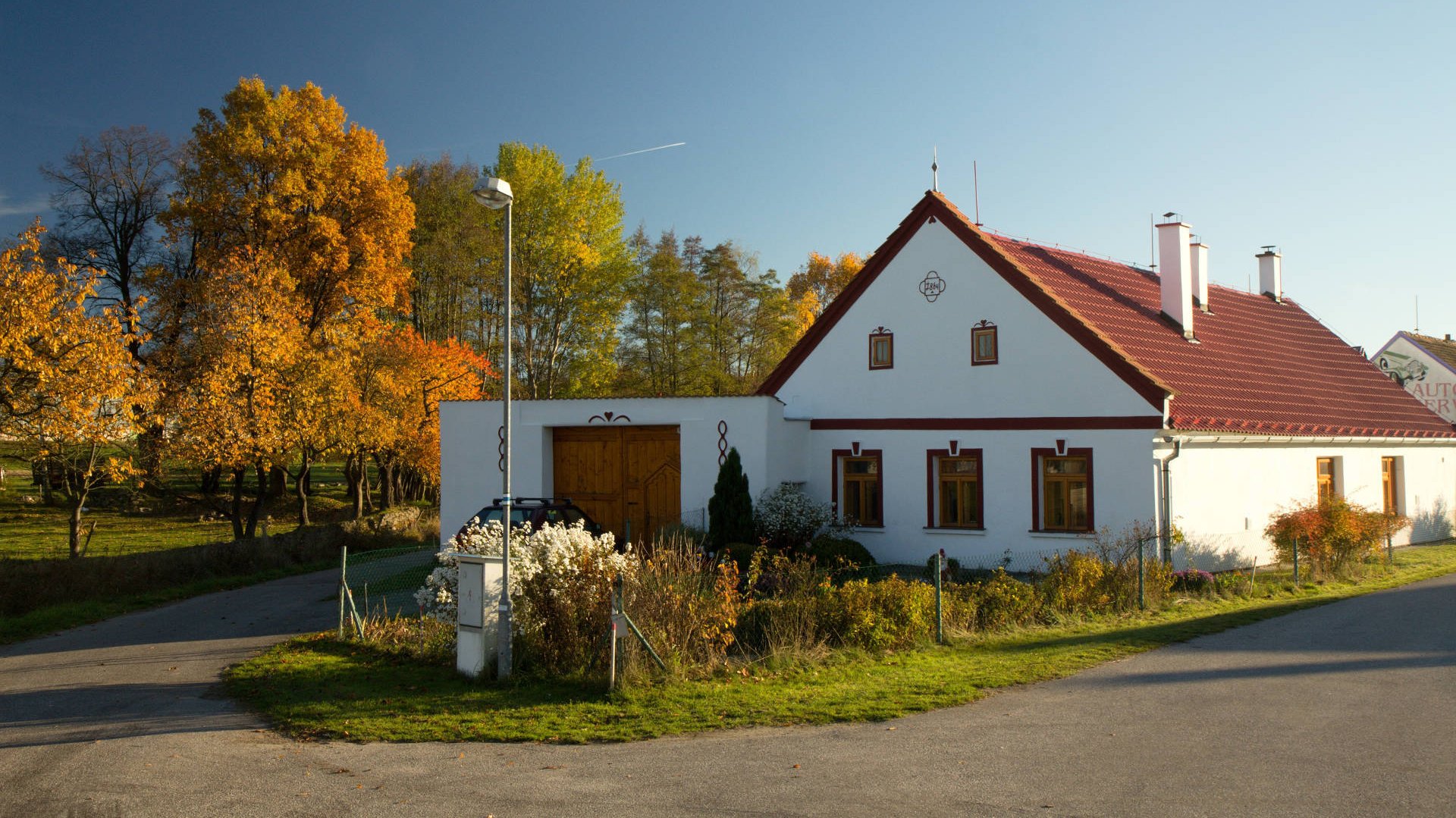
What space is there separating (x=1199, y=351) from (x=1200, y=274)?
370cm

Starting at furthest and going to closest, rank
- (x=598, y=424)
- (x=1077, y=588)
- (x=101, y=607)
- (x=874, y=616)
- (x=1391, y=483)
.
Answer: (x=1391, y=483) → (x=598, y=424) → (x=101, y=607) → (x=1077, y=588) → (x=874, y=616)

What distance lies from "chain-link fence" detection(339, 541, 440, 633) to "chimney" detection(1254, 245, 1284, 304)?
2531cm

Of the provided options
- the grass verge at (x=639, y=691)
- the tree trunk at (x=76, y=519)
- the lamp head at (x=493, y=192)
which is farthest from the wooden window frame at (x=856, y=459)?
the tree trunk at (x=76, y=519)

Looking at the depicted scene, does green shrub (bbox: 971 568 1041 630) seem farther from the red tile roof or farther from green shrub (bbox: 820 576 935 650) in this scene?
the red tile roof

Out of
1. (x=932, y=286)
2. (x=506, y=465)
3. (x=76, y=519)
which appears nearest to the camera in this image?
(x=506, y=465)

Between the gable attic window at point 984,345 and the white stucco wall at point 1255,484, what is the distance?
3688 millimetres

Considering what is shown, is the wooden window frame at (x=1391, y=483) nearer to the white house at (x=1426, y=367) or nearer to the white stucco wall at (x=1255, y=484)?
the white stucco wall at (x=1255, y=484)

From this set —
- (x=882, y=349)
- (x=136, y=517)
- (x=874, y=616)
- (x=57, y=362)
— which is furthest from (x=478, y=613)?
(x=136, y=517)

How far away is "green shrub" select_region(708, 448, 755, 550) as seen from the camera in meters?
20.0

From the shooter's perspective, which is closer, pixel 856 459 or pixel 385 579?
pixel 385 579

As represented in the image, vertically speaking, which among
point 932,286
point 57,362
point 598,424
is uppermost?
point 932,286

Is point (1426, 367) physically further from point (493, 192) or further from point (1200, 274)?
point (493, 192)

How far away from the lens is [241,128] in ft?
99.3

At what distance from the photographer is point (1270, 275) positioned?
30406 mm
